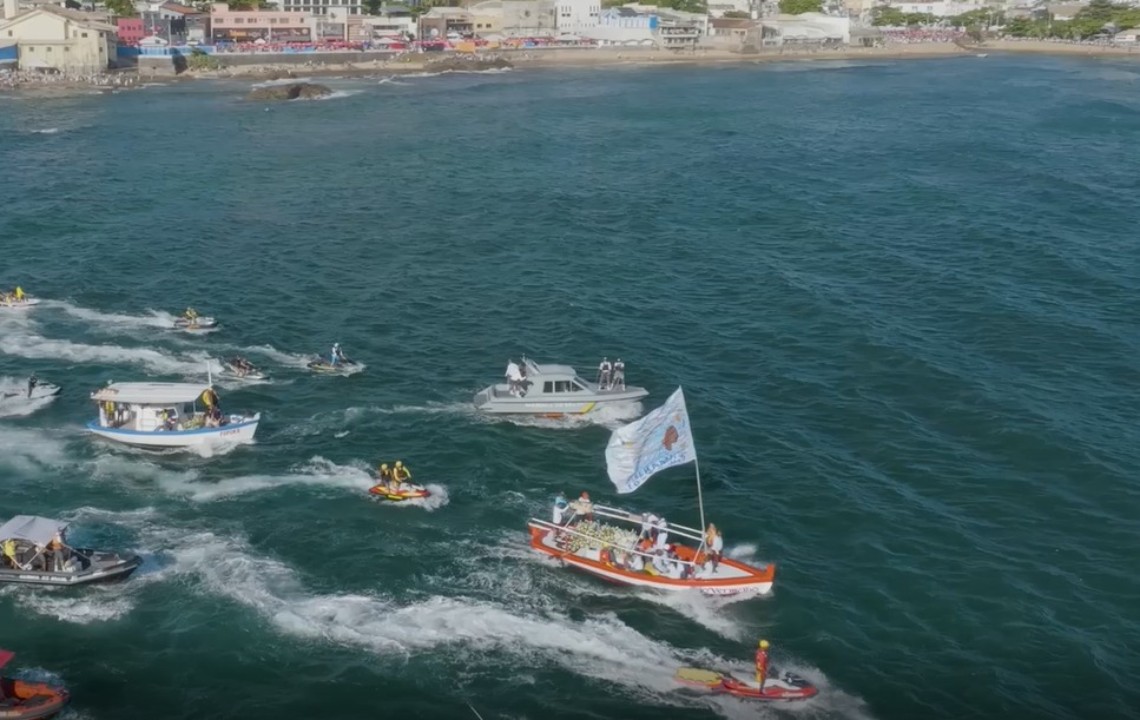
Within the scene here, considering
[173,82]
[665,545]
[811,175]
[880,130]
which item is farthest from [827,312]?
[173,82]

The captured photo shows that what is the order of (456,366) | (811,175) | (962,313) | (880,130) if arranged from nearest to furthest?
(456,366)
(962,313)
(811,175)
(880,130)

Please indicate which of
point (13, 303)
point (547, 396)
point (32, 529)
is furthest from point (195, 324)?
point (32, 529)

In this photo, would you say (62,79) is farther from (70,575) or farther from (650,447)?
(650,447)

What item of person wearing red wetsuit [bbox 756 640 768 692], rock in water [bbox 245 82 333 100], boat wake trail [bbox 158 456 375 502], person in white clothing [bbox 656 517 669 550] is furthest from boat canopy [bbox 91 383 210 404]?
rock in water [bbox 245 82 333 100]

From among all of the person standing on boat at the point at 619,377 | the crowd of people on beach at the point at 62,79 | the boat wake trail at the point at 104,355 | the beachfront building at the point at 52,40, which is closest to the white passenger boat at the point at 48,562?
the boat wake trail at the point at 104,355

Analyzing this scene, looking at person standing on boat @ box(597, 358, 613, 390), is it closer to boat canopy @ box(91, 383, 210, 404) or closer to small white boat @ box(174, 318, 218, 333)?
boat canopy @ box(91, 383, 210, 404)

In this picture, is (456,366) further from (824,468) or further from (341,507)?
(824,468)

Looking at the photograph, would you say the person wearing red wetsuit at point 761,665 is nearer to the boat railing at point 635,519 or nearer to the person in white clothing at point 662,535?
the person in white clothing at point 662,535
